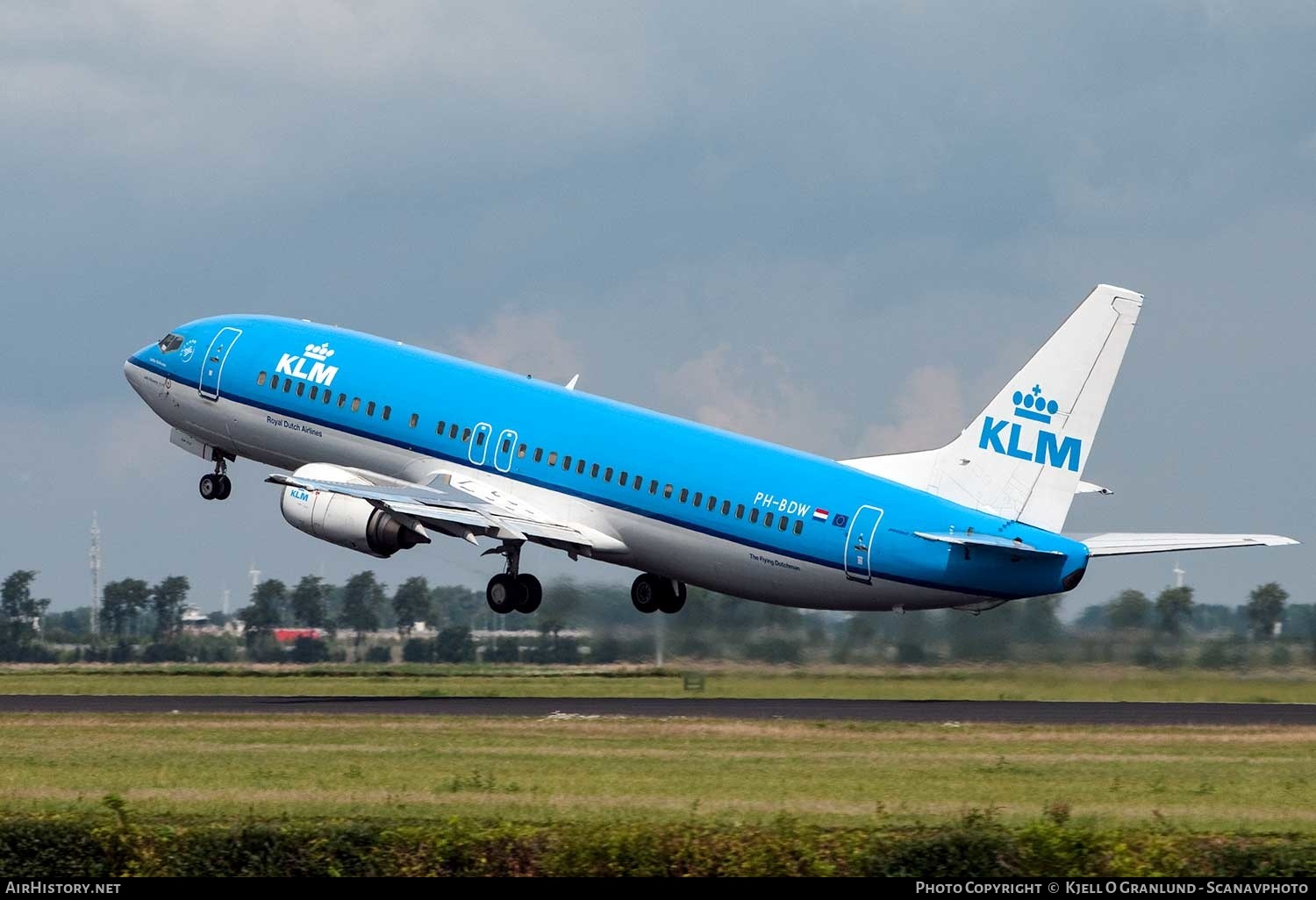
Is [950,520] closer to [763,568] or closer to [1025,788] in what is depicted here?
[763,568]

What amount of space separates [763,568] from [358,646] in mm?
33011

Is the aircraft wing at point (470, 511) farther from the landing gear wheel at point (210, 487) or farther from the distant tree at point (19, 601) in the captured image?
the distant tree at point (19, 601)

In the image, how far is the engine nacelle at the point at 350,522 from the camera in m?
58.4

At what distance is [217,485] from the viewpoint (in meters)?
69.9

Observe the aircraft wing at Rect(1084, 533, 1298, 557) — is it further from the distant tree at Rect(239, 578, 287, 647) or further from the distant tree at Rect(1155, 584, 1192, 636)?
the distant tree at Rect(239, 578, 287, 647)

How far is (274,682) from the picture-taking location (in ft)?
225

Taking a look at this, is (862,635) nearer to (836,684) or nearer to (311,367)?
(836,684)

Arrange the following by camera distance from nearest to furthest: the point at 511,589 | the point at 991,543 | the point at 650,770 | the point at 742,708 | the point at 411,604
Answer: the point at 650,770
the point at 991,543
the point at 742,708
the point at 511,589
the point at 411,604

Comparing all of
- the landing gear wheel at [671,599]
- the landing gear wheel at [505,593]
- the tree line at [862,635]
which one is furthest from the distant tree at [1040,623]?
the landing gear wheel at [505,593]

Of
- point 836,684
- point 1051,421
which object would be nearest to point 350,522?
point 836,684

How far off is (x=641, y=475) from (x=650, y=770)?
2186cm

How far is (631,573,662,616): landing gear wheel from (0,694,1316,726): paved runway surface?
723 cm

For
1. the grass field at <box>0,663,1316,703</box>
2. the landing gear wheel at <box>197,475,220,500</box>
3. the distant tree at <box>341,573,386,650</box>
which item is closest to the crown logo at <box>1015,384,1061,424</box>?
the grass field at <box>0,663,1316,703</box>

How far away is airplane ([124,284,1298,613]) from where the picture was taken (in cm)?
5228
